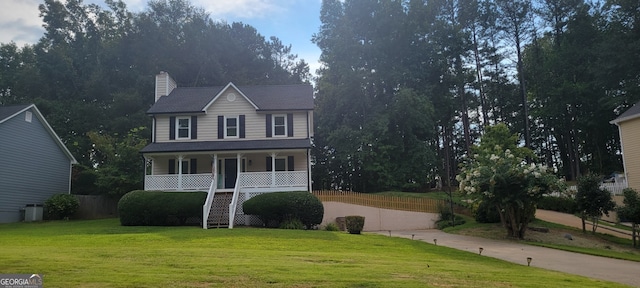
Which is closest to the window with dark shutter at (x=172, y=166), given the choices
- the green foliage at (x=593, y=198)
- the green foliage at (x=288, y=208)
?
the green foliage at (x=288, y=208)

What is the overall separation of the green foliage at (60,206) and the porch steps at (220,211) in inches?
403

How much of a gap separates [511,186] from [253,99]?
1672 cm

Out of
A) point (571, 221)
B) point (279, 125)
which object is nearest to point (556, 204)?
point (571, 221)

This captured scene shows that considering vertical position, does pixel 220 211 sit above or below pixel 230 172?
below

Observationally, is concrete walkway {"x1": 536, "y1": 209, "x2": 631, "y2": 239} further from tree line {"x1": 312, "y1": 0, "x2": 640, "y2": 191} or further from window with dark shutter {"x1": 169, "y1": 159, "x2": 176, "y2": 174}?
window with dark shutter {"x1": 169, "y1": 159, "x2": 176, "y2": 174}

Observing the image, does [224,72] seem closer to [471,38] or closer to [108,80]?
[108,80]

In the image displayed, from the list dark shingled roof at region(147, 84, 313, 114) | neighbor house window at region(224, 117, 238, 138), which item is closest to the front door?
neighbor house window at region(224, 117, 238, 138)

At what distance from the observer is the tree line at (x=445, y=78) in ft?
125

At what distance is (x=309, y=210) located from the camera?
2169cm

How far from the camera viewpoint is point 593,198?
20.4 m

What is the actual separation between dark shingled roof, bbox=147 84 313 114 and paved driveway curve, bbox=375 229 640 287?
13472 millimetres

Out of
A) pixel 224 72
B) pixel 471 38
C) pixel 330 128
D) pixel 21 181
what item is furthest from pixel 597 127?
pixel 21 181

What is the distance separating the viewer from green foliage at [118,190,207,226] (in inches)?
857

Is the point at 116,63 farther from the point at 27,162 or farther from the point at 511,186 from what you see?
the point at 511,186
